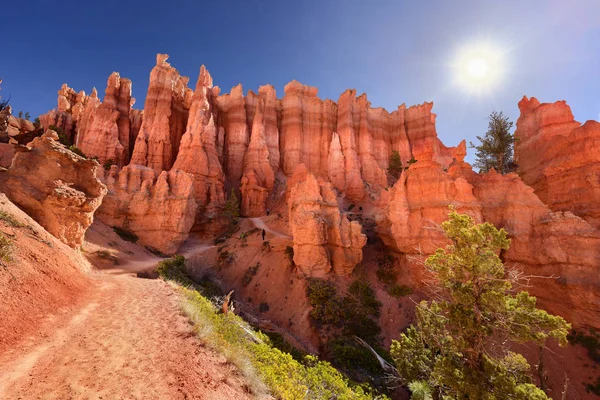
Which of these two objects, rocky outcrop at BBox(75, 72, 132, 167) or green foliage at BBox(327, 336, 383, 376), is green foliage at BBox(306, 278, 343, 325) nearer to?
green foliage at BBox(327, 336, 383, 376)

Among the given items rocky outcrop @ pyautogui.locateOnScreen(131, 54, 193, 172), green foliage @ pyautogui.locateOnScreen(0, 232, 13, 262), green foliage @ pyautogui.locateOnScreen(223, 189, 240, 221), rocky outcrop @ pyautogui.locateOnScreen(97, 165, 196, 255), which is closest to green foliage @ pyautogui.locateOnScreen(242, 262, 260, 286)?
rocky outcrop @ pyautogui.locateOnScreen(97, 165, 196, 255)

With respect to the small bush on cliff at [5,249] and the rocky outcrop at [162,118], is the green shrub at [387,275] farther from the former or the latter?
the rocky outcrop at [162,118]

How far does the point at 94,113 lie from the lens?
40.2 meters

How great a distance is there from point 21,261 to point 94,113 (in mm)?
43642

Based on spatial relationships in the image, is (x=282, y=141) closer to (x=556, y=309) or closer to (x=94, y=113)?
(x=94, y=113)

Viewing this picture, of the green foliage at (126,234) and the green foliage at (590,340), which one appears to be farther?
the green foliage at (126,234)

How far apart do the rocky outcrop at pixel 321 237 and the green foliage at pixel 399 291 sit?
3151 mm

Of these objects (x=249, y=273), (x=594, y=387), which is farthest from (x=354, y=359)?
(x=249, y=273)

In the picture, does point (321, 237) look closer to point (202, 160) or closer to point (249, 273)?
point (249, 273)

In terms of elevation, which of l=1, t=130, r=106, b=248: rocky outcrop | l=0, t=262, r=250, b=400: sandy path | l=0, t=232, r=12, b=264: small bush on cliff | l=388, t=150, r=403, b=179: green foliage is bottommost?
l=0, t=262, r=250, b=400: sandy path

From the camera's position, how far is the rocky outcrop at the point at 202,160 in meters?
34.9

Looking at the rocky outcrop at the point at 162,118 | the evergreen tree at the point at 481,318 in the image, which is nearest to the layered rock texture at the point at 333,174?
the rocky outcrop at the point at 162,118

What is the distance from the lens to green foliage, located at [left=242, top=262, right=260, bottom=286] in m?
22.0

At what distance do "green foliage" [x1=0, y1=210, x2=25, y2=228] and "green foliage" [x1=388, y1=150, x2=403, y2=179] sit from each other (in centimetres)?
4563
